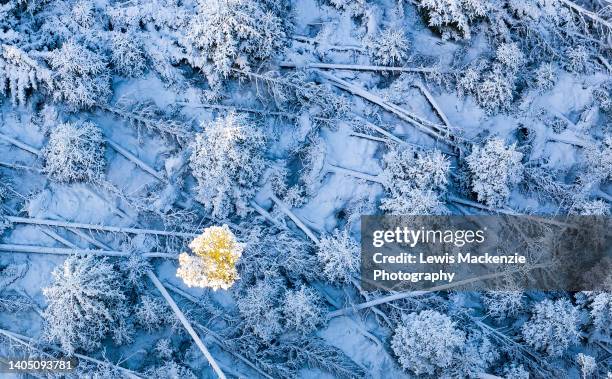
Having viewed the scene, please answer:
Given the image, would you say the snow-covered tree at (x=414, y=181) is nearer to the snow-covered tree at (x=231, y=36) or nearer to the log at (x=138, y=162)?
the snow-covered tree at (x=231, y=36)

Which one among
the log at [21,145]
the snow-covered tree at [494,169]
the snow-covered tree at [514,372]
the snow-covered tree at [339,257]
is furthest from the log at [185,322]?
the snow-covered tree at [494,169]

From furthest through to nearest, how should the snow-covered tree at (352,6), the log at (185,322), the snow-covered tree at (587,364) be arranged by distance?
the snow-covered tree at (352,6) → the snow-covered tree at (587,364) → the log at (185,322)

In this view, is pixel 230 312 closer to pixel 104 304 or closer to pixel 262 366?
pixel 262 366

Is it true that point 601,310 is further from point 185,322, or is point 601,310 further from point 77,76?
point 77,76

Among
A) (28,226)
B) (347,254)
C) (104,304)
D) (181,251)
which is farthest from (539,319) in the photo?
(28,226)

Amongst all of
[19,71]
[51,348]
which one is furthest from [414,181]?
[19,71]

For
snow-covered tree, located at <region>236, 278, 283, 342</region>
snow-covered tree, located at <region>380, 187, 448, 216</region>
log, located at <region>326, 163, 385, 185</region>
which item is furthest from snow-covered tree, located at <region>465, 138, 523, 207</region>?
snow-covered tree, located at <region>236, 278, 283, 342</region>
